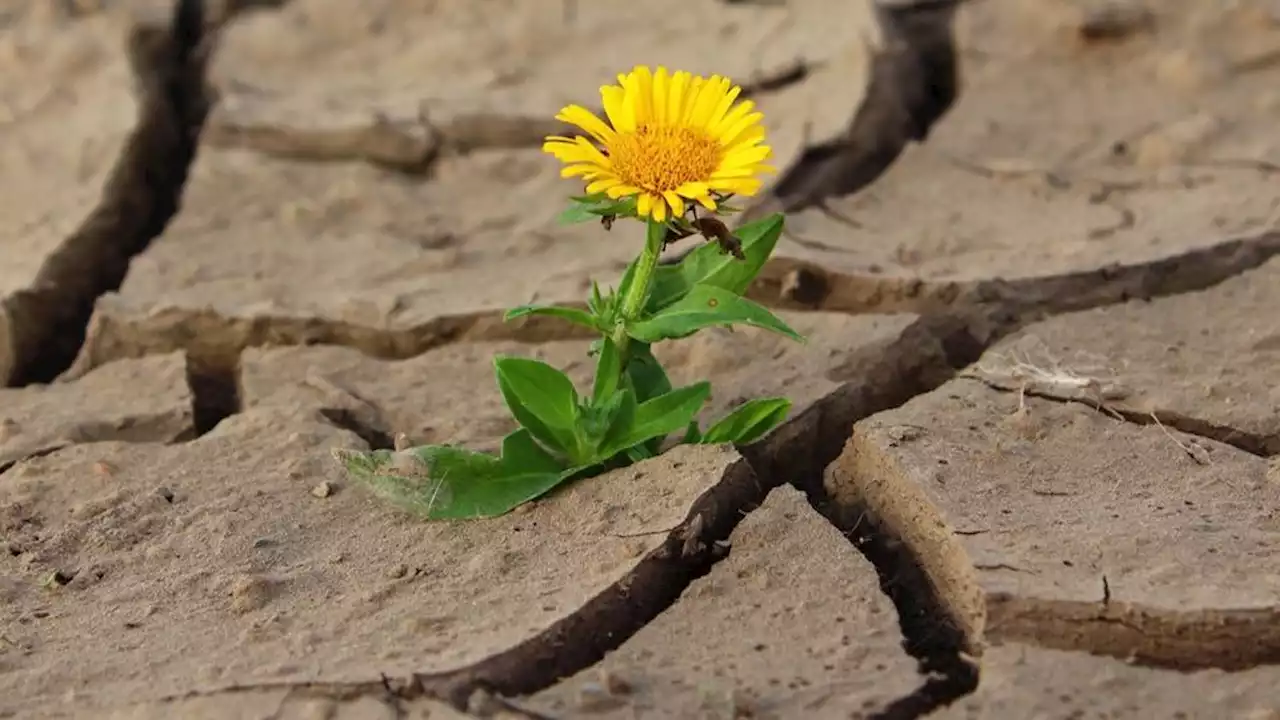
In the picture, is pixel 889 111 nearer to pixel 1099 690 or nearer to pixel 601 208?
pixel 601 208

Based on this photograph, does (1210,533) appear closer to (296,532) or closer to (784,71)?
(296,532)

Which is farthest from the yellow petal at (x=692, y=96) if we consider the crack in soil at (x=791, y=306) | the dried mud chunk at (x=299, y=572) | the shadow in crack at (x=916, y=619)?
the crack in soil at (x=791, y=306)

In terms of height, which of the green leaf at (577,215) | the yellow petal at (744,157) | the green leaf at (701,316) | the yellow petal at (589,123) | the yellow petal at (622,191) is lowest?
the green leaf at (701,316)

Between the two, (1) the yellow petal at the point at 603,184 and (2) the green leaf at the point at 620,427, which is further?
(2) the green leaf at the point at 620,427

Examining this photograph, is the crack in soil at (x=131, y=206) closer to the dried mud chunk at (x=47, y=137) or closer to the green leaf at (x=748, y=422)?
the dried mud chunk at (x=47, y=137)

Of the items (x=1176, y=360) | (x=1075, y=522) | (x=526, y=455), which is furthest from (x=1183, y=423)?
(x=526, y=455)

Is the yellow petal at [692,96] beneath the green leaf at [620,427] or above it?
above
